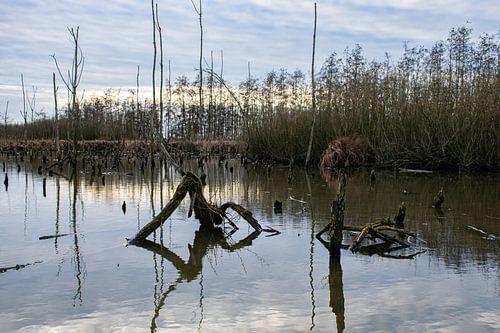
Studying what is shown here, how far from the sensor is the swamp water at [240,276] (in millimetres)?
2920

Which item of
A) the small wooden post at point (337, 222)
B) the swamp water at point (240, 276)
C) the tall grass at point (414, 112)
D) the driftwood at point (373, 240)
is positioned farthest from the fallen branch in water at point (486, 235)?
the tall grass at point (414, 112)

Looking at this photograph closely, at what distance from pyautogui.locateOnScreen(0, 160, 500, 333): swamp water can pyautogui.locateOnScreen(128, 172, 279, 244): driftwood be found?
6.2 inches

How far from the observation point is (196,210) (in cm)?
558

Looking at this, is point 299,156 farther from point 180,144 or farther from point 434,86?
point 180,144

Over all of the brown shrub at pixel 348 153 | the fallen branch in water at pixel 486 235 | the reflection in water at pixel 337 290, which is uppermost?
the brown shrub at pixel 348 153

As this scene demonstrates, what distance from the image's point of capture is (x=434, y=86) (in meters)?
14.0

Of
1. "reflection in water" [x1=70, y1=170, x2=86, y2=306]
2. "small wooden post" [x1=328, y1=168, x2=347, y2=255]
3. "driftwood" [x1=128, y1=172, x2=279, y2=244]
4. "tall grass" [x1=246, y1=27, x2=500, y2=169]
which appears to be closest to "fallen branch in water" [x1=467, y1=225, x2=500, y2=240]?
"small wooden post" [x1=328, y1=168, x2=347, y2=255]

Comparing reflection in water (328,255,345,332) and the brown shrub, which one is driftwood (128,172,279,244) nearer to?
reflection in water (328,255,345,332)

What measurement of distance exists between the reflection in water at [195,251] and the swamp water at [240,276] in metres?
0.01

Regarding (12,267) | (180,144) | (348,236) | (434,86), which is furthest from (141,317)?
(180,144)

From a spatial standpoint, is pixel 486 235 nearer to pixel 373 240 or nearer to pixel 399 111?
pixel 373 240

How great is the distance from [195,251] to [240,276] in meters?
0.90

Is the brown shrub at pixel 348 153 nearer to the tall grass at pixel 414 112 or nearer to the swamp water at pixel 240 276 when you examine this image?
the tall grass at pixel 414 112

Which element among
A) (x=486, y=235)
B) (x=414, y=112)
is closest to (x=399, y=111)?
(x=414, y=112)
